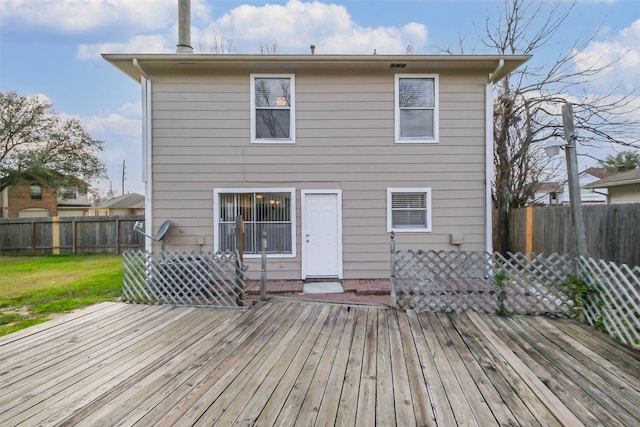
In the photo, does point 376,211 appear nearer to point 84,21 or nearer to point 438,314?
point 438,314

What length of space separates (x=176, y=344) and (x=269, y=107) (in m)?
4.82

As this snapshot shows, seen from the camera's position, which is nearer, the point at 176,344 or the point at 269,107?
the point at 176,344

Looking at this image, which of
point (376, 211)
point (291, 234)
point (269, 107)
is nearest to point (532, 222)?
point (376, 211)

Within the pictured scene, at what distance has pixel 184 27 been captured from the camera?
271 inches

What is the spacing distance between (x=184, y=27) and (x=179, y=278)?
18.8 feet

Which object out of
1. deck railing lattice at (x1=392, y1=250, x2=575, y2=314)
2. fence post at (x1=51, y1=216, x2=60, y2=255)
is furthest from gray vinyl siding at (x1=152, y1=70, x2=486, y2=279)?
fence post at (x1=51, y1=216, x2=60, y2=255)

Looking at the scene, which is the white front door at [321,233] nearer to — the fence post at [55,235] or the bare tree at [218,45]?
the bare tree at [218,45]

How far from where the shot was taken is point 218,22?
1136 centimetres

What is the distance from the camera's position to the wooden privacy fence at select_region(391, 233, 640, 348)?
12.3 feet

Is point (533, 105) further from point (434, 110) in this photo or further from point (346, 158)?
point (346, 158)

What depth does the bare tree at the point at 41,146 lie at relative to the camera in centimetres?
1416

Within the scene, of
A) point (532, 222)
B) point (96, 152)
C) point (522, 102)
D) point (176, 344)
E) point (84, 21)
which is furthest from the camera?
point (96, 152)

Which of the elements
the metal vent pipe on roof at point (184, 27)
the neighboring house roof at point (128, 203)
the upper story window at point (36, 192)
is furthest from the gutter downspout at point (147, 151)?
the neighboring house roof at point (128, 203)

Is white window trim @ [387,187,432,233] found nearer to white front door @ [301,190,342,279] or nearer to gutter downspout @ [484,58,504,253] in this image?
white front door @ [301,190,342,279]
